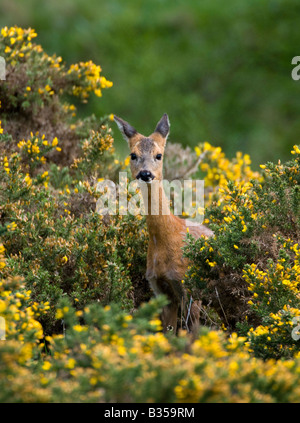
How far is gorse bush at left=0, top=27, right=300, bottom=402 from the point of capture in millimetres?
3809

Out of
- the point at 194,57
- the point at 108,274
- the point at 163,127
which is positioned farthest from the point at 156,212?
the point at 194,57

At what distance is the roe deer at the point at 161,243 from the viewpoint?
6.85m

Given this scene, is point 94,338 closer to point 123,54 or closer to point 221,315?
point 221,315

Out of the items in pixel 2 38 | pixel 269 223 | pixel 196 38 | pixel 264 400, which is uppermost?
pixel 196 38

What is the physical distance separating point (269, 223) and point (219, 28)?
11690 millimetres

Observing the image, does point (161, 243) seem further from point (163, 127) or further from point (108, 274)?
point (163, 127)

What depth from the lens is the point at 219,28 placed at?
56.4 feet

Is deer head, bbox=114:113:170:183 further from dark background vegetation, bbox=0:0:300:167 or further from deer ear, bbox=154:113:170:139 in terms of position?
dark background vegetation, bbox=0:0:300:167

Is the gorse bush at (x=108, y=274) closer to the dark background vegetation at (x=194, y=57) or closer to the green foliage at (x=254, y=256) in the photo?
the green foliage at (x=254, y=256)

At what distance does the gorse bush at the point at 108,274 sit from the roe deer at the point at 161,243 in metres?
0.29

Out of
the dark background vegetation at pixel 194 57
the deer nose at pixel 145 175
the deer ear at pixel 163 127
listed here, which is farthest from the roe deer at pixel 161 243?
the dark background vegetation at pixel 194 57

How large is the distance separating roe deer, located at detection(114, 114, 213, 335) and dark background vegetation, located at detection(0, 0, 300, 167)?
8.01m

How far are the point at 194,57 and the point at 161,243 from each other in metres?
10.9
